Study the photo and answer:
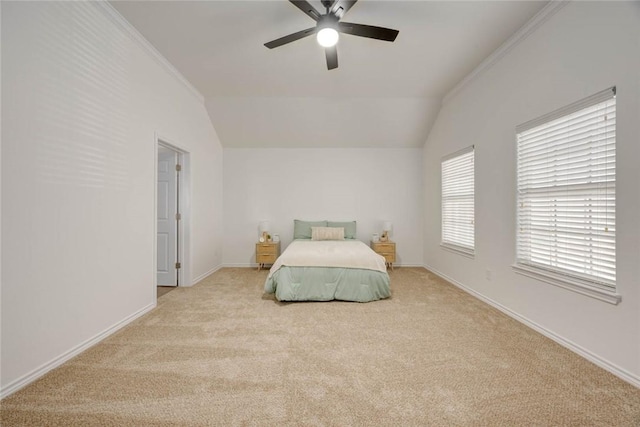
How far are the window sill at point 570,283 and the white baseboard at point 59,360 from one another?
3.99 meters

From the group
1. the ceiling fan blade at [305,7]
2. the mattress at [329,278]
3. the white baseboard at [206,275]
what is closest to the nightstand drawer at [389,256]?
the mattress at [329,278]

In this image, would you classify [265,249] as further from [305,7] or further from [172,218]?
[305,7]

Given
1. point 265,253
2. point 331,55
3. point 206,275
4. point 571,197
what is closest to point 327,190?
point 265,253

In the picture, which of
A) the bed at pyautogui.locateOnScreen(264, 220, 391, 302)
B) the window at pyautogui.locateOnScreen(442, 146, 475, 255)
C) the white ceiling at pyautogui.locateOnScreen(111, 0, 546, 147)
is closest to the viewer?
the white ceiling at pyautogui.locateOnScreen(111, 0, 546, 147)

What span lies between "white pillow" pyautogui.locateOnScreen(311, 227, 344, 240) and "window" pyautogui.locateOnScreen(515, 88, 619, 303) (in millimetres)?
2856

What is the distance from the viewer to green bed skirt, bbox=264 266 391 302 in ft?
11.2

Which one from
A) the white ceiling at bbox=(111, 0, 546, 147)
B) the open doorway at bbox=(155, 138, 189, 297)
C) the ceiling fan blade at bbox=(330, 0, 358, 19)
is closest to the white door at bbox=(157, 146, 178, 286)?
the open doorway at bbox=(155, 138, 189, 297)

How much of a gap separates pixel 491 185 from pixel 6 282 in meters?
4.38

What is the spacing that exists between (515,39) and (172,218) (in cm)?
480

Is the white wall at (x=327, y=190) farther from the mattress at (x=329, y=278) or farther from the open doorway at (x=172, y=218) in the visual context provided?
the mattress at (x=329, y=278)

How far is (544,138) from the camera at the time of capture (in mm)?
2568

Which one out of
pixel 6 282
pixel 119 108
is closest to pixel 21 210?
pixel 6 282

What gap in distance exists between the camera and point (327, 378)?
1846 millimetres

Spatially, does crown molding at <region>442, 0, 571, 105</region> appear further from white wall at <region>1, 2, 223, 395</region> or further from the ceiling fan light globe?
white wall at <region>1, 2, 223, 395</region>
